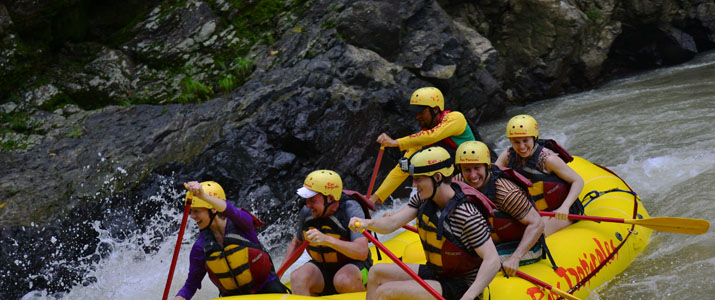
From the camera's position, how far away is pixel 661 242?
5797 mm

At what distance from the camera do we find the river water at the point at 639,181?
5.16 meters

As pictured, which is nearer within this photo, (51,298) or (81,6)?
(51,298)

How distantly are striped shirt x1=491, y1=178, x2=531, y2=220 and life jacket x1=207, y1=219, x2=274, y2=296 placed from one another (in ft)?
5.26

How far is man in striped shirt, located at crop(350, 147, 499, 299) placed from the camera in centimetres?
343

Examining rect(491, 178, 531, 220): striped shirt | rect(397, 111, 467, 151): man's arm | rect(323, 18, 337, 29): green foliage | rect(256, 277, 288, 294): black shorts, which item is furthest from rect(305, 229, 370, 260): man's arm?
rect(323, 18, 337, 29): green foliage

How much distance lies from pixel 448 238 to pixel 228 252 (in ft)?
4.54

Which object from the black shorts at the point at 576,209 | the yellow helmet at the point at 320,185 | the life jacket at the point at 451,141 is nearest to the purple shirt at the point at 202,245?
the yellow helmet at the point at 320,185

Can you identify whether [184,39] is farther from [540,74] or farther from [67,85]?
[540,74]

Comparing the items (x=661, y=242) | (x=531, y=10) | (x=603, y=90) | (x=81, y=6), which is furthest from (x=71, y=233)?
(x=603, y=90)

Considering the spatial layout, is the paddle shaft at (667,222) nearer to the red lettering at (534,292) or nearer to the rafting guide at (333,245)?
the red lettering at (534,292)

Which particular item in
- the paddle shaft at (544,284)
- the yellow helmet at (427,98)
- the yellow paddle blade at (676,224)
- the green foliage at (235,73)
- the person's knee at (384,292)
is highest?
the yellow helmet at (427,98)

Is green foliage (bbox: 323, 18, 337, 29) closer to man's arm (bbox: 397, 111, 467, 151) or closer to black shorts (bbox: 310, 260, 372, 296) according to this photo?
man's arm (bbox: 397, 111, 467, 151)

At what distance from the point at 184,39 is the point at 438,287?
6.93m

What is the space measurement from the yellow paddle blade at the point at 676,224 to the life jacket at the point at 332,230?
92.0 inches
